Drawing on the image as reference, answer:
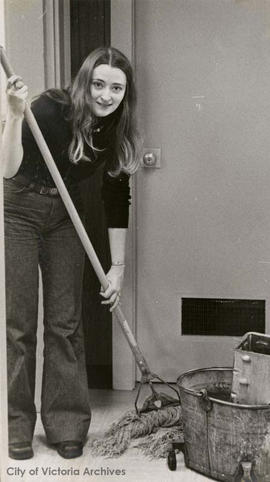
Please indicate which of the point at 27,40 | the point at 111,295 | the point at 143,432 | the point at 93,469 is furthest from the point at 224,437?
the point at 27,40

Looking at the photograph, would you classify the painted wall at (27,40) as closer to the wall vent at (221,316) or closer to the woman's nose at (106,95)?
the woman's nose at (106,95)

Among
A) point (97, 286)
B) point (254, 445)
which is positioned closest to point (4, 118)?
point (97, 286)

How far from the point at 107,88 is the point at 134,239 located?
17.9 inches

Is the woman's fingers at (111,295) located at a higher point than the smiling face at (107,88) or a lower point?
lower

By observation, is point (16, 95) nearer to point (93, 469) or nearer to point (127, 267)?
point (127, 267)

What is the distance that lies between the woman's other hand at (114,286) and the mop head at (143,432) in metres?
0.38

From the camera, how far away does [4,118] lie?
2.22 m

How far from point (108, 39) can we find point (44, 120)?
11.2 inches

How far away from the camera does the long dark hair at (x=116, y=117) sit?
2254mm

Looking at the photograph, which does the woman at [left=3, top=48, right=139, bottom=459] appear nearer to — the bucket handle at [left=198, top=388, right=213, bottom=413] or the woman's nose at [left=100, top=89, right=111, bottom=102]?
the woman's nose at [left=100, top=89, right=111, bottom=102]

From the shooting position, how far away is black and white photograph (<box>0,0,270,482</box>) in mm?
2246

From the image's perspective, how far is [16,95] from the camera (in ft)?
7.25

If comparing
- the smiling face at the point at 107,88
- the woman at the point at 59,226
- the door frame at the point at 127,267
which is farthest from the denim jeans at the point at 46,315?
the smiling face at the point at 107,88

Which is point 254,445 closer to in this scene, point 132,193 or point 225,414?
point 225,414
